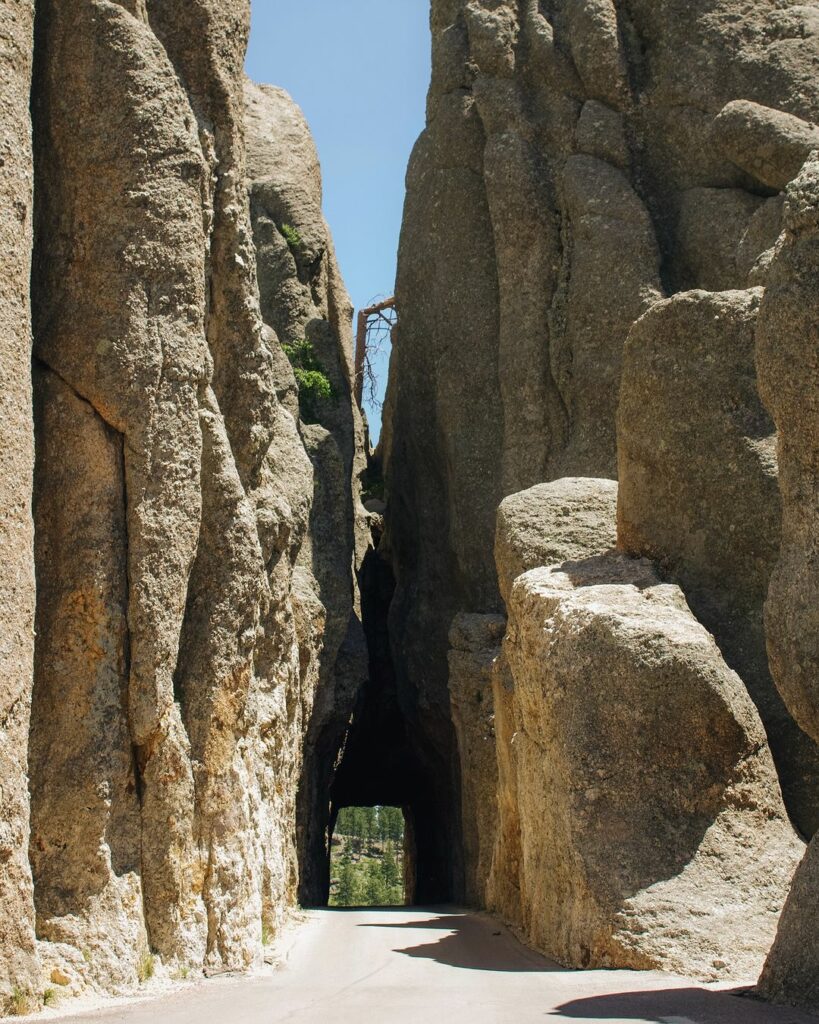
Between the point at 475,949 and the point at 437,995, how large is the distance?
3.90 metres

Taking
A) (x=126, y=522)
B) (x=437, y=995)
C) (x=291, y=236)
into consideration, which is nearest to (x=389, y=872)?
(x=291, y=236)

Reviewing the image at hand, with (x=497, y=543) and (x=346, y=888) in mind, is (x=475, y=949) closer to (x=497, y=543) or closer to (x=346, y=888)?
(x=497, y=543)

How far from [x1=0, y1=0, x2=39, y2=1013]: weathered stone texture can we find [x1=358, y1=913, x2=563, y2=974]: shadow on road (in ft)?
11.0

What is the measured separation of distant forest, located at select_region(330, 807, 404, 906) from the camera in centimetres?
3997

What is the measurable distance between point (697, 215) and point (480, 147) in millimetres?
3991

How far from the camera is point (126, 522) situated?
986 centimetres

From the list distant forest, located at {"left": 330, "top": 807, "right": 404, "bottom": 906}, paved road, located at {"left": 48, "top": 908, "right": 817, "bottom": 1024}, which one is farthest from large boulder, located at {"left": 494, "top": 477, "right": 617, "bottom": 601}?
distant forest, located at {"left": 330, "top": 807, "right": 404, "bottom": 906}

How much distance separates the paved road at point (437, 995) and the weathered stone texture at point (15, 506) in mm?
794

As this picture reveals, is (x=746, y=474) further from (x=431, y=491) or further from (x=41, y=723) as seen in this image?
(x=431, y=491)

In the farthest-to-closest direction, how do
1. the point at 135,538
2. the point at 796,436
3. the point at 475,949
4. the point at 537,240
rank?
the point at 537,240 → the point at 475,949 → the point at 135,538 → the point at 796,436

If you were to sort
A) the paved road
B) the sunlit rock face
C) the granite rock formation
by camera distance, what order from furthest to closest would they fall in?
1. the sunlit rock face
2. the granite rock formation
3. the paved road

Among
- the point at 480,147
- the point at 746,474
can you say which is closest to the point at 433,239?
the point at 480,147

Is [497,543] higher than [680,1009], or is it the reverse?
[497,543]

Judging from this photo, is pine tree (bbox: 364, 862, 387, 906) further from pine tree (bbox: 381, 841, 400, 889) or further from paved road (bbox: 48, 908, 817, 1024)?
paved road (bbox: 48, 908, 817, 1024)
